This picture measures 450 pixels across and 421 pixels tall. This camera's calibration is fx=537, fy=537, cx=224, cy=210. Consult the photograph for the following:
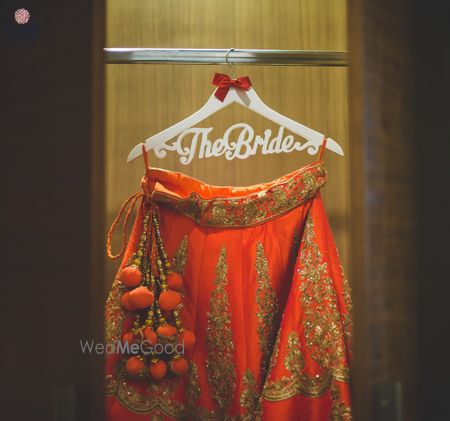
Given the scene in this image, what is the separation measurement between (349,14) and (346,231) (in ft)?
2.33

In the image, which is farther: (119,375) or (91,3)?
(119,375)

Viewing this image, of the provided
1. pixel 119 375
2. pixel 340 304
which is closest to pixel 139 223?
pixel 119 375

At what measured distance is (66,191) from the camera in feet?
1.64

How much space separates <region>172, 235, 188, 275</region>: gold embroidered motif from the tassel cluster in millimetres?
30

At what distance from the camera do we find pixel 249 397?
93cm

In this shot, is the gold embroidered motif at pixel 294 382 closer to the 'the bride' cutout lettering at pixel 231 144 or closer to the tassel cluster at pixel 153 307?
→ the tassel cluster at pixel 153 307

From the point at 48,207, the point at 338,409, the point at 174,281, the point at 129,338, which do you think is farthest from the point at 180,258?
the point at 48,207

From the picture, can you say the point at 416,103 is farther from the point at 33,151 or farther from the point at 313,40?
the point at 313,40

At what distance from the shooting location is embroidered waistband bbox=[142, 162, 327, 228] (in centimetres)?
99

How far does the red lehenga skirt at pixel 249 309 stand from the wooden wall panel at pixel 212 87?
206 millimetres

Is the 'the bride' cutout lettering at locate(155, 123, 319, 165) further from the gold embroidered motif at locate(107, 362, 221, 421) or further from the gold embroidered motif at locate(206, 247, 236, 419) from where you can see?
the gold embroidered motif at locate(107, 362, 221, 421)

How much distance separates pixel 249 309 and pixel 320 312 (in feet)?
0.42

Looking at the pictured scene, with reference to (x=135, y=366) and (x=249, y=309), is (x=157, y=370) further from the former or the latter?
(x=249, y=309)

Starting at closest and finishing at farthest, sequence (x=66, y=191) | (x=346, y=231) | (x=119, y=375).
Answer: (x=66, y=191) → (x=119, y=375) → (x=346, y=231)
